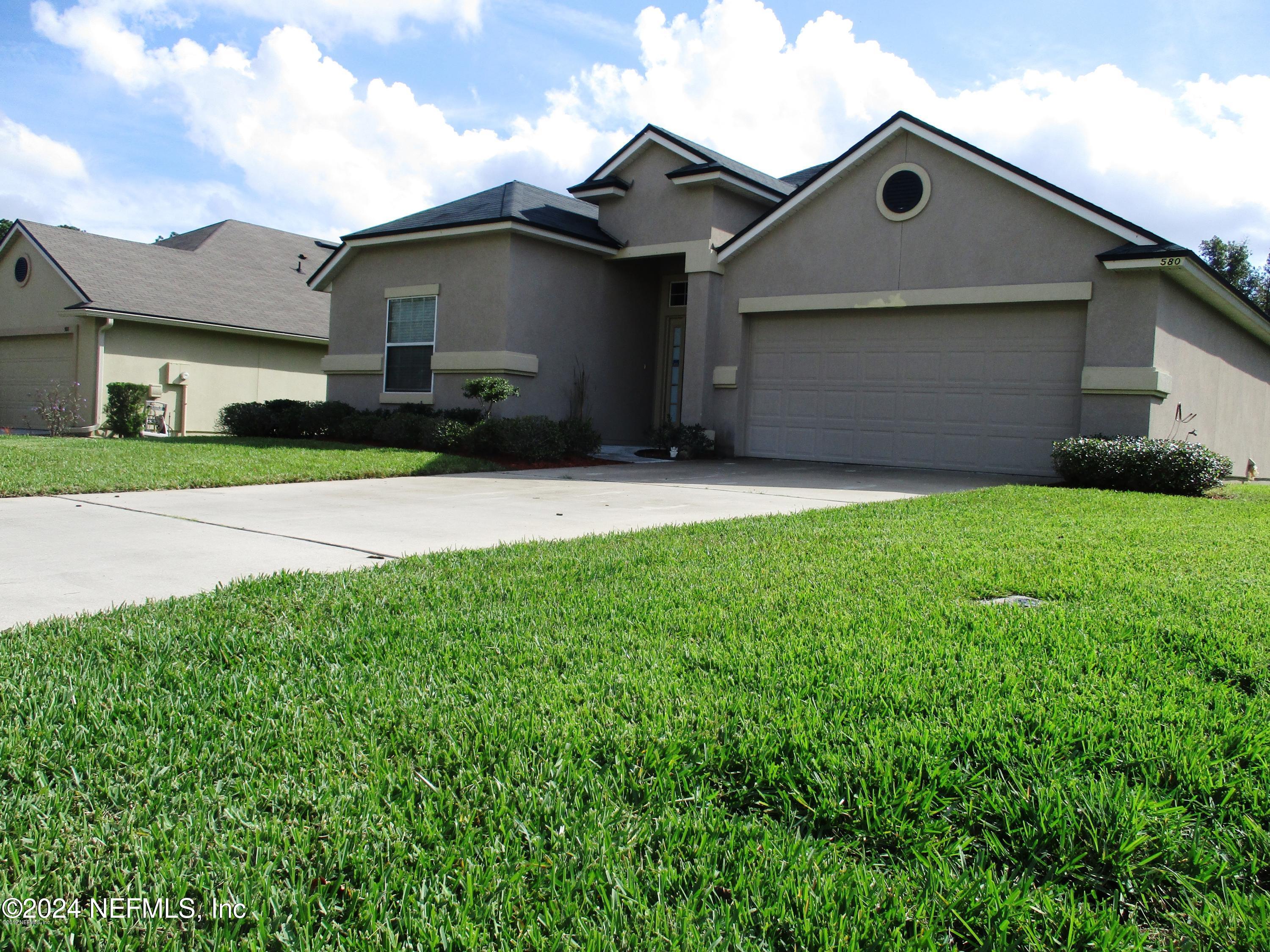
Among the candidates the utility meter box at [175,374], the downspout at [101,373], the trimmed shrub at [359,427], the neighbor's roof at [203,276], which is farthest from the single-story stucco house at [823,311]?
the downspout at [101,373]

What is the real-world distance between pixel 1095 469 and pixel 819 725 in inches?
418

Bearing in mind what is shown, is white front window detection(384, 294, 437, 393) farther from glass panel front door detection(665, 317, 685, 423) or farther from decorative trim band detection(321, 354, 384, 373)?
glass panel front door detection(665, 317, 685, 423)

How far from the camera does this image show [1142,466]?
38.5 ft

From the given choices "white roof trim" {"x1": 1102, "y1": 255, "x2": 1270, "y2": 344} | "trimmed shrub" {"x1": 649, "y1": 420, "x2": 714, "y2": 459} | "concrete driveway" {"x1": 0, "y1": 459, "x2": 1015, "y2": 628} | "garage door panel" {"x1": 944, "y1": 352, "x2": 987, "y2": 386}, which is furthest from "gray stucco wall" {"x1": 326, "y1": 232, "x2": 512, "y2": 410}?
"white roof trim" {"x1": 1102, "y1": 255, "x2": 1270, "y2": 344}

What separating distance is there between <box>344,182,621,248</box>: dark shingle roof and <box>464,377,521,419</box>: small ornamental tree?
9.63 feet

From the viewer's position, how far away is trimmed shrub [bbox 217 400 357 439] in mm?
17594

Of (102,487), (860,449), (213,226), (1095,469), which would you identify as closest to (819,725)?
(102,487)

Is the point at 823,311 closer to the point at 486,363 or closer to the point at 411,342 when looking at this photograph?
the point at 486,363

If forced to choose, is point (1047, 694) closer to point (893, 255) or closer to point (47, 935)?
point (47, 935)

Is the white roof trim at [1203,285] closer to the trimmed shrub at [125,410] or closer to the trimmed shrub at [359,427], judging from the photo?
the trimmed shrub at [359,427]

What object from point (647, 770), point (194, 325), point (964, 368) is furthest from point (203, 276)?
point (647, 770)

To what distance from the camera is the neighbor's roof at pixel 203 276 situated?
21.7 m

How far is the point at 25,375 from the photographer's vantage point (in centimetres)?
2333

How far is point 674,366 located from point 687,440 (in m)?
3.23
